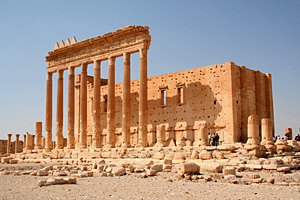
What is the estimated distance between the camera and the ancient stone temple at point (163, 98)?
27594 millimetres

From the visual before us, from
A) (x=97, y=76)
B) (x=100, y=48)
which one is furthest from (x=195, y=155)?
(x=100, y=48)

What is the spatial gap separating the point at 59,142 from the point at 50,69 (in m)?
6.80

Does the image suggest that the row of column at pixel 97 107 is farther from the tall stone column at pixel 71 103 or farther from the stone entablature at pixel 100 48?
the stone entablature at pixel 100 48

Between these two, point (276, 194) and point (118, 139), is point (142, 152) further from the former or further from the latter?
point (276, 194)

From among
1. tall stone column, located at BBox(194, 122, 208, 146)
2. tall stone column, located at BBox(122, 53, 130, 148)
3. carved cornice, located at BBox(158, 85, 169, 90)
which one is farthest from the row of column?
tall stone column, located at BBox(194, 122, 208, 146)

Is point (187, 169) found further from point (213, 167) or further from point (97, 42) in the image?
point (97, 42)

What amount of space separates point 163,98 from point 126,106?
4.76m

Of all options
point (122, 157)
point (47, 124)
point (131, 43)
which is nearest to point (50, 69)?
point (47, 124)

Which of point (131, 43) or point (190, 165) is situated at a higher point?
point (131, 43)

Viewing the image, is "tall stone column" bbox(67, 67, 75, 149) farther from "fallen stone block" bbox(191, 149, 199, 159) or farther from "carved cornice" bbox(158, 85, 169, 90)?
"fallen stone block" bbox(191, 149, 199, 159)

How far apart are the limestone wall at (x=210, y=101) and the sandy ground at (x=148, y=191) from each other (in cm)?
1453

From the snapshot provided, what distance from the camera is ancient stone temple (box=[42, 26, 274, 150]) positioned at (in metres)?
27.6

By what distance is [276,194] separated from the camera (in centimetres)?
1088

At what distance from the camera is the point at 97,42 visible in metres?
31.1
